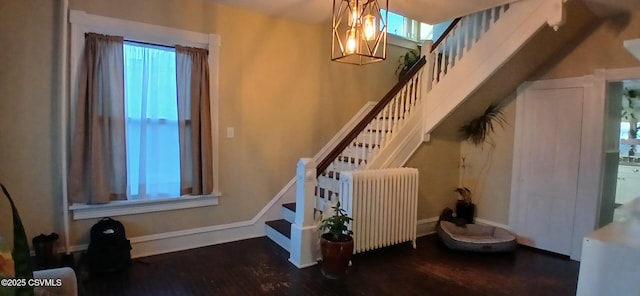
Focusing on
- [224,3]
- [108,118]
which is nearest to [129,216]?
[108,118]

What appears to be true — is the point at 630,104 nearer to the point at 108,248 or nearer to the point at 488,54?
the point at 488,54

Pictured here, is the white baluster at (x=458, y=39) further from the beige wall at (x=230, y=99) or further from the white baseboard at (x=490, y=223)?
the white baseboard at (x=490, y=223)

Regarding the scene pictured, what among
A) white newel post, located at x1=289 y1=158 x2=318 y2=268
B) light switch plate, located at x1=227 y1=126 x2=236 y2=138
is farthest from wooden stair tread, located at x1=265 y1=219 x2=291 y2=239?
light switch plate, located at x1=227 y1=126 x2=236 y2=138

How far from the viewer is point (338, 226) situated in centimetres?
304

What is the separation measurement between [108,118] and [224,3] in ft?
5.38

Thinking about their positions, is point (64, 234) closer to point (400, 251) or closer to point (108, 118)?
point (108, 118)

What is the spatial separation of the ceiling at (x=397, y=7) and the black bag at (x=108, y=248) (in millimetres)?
2442

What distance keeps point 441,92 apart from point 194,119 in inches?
105

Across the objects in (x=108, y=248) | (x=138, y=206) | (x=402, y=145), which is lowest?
(x=108, y=248)

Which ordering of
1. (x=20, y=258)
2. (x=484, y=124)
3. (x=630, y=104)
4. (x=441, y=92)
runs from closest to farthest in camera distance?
(x=20, y=258) → (x=441, y=92) → (x=484, y=124) → (x=630, y=104)

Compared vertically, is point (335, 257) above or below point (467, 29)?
below

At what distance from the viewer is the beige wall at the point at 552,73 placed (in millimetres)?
3346

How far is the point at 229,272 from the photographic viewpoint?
3055mm

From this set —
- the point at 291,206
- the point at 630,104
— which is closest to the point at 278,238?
the point at 291,206
